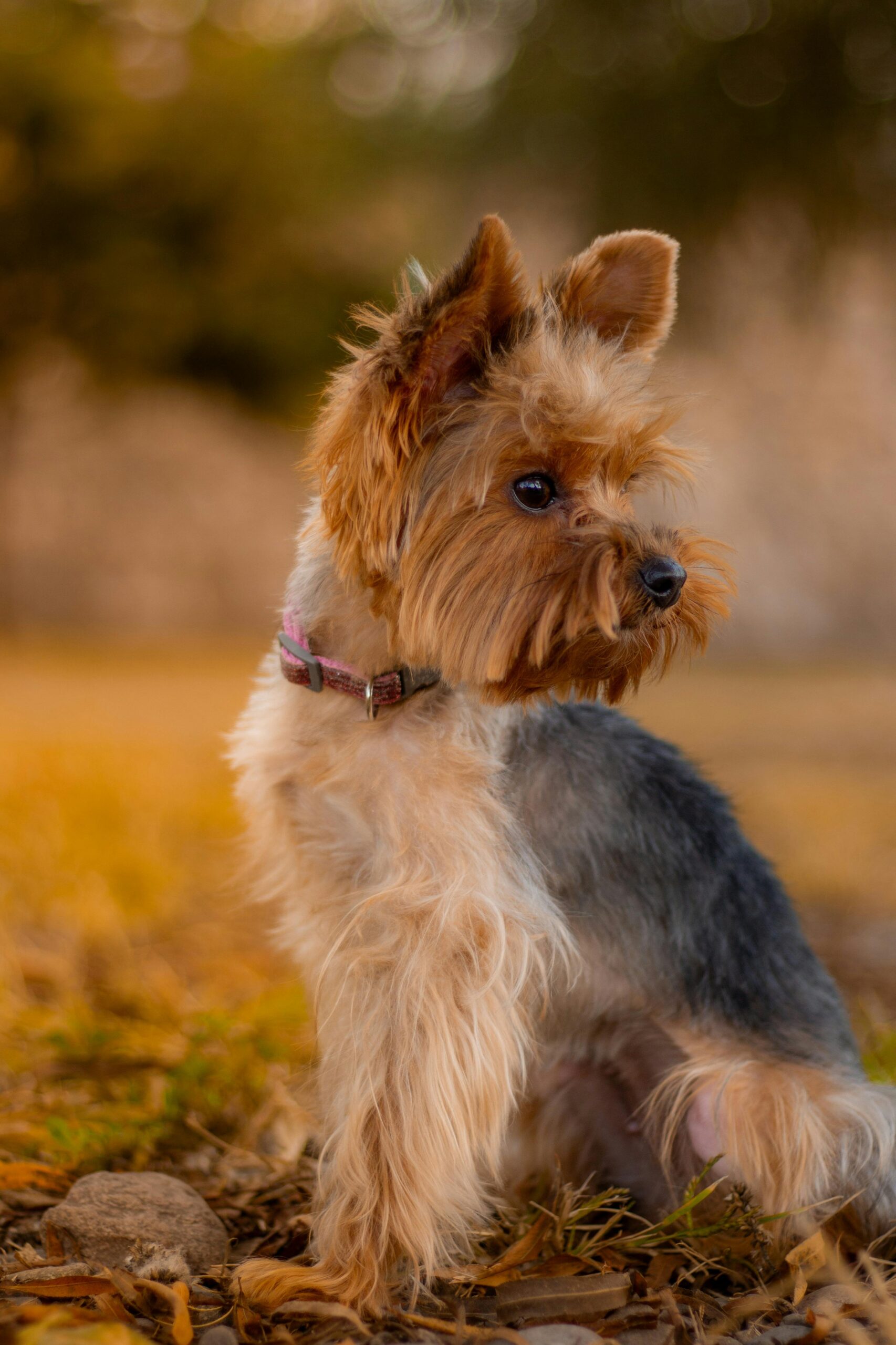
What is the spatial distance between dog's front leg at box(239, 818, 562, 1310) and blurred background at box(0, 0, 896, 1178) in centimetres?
75

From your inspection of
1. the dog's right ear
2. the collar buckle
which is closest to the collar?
the collar buckle

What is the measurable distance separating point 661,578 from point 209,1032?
1.86 meters

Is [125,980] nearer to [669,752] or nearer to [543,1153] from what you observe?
[543,1153]

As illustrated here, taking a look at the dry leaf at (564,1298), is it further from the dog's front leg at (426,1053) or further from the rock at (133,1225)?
the rock at (133,1225)

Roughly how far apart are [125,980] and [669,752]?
6.89 ft

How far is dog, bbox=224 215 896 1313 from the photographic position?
2.07 metres

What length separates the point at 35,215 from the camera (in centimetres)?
1140

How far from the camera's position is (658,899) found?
2.36 metres

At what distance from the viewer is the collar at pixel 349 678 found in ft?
7.29

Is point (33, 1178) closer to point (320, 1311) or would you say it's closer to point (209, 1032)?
point (209, 1032)

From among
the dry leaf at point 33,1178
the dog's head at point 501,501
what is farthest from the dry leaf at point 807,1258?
the dry leaf at point 33,1178

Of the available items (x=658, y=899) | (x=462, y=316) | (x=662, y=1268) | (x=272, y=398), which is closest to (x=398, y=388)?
(x=462, y=316)

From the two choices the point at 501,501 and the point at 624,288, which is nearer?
the point at 501,501

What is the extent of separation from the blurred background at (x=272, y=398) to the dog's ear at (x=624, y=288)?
0.41 ft
